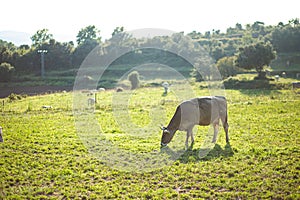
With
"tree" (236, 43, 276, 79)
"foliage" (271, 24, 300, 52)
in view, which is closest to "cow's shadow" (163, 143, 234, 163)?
"tree" (236, 43, 276, 79)

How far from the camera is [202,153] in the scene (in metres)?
12.6

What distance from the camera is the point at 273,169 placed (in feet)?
34.4

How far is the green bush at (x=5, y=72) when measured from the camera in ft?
187

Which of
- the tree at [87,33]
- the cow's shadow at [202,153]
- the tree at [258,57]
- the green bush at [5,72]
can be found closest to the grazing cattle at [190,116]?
the cow's shadow at [202,153]

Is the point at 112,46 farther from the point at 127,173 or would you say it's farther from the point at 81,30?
the point at 127,173

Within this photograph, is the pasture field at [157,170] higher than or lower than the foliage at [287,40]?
lower

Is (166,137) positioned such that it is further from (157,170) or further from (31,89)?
(31,89)

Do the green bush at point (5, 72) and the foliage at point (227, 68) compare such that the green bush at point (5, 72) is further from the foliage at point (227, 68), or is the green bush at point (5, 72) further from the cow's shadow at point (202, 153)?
the cow's shadow at point (202, 153)

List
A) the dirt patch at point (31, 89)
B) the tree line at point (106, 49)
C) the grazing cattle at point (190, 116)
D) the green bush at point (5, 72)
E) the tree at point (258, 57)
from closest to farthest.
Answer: the grazing cattle at point (190, 116), the tree at point (258, 57), the dirt patch at point (31, 89), the green bush at point (5, 72), the tree line at point (106, 49)

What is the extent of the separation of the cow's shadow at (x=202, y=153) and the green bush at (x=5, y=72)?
52.6 m

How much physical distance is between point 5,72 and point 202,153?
54.5 meters

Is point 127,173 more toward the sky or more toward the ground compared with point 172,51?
more toward the ground

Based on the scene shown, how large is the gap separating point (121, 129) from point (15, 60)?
61.2 m

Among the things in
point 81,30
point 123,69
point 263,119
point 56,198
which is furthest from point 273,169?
point 81,30
